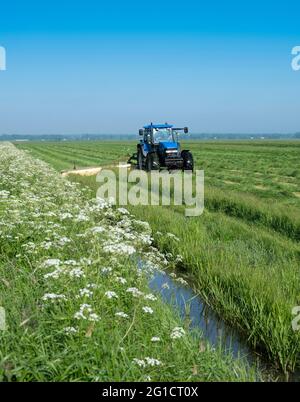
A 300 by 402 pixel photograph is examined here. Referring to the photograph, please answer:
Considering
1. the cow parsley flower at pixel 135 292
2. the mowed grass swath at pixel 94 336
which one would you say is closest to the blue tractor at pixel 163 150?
the mowed grass swath at pixel 94 336

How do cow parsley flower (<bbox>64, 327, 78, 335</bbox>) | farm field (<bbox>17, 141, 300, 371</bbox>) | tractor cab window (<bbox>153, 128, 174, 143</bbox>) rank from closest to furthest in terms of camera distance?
cow parsley flower (<bbox>64, 327, 78, 335</bbox>) < farm field (<bbox>17, 141, 300, 371</bbox>) < tractor cab window (<bbox>153, 128, 174, 143</bbox>)

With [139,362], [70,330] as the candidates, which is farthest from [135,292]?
[139,362]

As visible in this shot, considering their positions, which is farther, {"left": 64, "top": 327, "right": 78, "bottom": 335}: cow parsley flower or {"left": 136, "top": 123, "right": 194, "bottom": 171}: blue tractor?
{"left": 136, "top": 123, "right": 194, "bottom": 171}: blue tractor

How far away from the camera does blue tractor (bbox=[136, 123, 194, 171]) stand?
19234mm

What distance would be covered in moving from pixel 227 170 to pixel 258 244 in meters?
15.0

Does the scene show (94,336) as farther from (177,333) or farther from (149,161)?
(149,161)

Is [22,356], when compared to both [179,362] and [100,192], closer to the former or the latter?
[179,362]

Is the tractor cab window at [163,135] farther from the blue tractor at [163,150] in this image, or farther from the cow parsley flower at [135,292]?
the cow parsley flower at [135,292]

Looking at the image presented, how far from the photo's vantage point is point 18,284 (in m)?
4.87

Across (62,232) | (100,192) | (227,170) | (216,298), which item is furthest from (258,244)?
(227,170)

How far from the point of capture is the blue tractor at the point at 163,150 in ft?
63.1

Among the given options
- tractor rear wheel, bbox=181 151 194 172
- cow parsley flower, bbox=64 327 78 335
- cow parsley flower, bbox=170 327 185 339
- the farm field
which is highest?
tractor rear wheel, bbox=181 151 194 172

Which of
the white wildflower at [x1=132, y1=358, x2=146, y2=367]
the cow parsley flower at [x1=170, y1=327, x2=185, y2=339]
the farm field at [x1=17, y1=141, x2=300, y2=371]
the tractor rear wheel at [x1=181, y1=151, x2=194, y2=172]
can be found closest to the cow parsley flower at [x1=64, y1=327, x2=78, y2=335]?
the white wildflower at [x1=132, y1=358, x2=146, y2=367]

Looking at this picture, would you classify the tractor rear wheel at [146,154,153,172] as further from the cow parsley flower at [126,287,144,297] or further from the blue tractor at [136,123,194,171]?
the cow parsley flower at [126,287,144,297]
